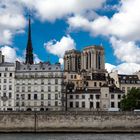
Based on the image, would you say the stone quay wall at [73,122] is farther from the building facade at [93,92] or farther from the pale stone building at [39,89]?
the pale stone building at [39,89]

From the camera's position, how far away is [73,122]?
79.8 m

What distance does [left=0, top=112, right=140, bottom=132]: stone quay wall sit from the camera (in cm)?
7938

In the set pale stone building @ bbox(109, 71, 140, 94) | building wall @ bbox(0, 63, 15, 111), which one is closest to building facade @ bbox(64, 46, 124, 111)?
pale stone building @ bbox(109, 71, 140, 94)

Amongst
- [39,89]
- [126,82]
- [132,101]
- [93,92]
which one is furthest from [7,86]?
[132,101]

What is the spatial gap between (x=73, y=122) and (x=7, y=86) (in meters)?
38.7

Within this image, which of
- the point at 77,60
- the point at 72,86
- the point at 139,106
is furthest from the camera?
the point at 77,60

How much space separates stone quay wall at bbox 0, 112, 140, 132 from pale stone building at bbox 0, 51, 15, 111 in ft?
114

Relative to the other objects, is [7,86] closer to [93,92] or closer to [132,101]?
[93,92]

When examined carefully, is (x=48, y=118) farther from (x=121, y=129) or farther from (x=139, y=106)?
(x=139, y=106)

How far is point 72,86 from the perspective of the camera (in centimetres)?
13212

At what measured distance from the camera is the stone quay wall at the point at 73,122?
79.4m

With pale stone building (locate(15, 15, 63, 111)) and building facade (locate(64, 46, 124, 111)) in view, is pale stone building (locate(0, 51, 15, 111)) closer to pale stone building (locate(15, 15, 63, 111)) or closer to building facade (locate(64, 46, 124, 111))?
pale stone building (locate(15, 15, 63, 111))

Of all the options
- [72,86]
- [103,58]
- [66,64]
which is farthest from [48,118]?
[66,64]

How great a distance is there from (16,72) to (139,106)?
34201 millimetres
